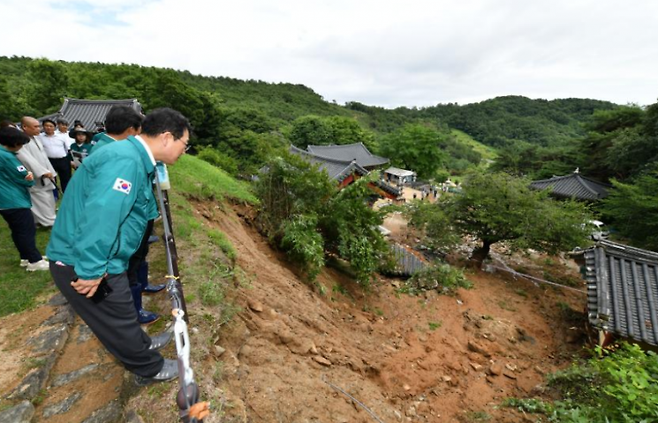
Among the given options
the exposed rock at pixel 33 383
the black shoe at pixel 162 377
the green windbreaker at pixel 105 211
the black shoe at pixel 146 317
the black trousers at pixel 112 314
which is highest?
the green windbreaker at pixel 105 211

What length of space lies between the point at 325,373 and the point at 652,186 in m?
18.9

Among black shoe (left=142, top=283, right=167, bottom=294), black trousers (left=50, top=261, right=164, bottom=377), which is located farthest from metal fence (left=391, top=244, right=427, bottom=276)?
black trousers (left=50, top=261, right=164, bottom=377)

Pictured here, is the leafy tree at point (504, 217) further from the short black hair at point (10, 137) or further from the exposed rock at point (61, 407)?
the short black hair at point (10, 137)

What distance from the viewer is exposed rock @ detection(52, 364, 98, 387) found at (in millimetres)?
2880

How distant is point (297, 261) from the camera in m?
8.03

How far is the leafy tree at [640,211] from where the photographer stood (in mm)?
13609

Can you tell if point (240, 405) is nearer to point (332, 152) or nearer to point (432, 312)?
point (432, 312)

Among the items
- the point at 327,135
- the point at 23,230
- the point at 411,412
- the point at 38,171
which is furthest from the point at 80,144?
the point at 327,135

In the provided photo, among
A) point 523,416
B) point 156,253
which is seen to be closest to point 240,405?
point 156,253

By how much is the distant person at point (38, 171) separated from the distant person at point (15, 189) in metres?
0.29

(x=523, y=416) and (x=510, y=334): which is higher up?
(x=523, y=416)

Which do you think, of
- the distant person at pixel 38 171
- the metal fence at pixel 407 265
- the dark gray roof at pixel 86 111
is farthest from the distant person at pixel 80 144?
the dark gray roof at pixel 86 111

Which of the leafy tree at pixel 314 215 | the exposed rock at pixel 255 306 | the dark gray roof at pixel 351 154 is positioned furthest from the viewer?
the dark gray roof at pixel 351 154

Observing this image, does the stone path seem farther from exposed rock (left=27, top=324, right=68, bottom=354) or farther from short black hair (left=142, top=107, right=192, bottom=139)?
short black hair (left=142, top=107, right=192, bottom=139)
